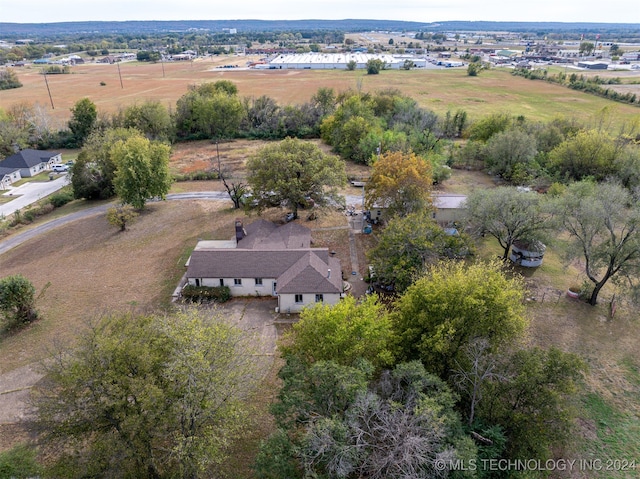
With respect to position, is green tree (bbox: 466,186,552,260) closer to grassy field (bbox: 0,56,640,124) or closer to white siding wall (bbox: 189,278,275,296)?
white siding wall (bbox: 189,278,275,296)

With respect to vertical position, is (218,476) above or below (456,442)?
below

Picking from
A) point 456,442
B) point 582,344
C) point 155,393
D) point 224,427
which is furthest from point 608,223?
point 155,393

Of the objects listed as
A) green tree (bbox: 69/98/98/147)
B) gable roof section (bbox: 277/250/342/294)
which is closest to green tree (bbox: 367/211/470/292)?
gable roof section (bbox: 277/250/342/294)

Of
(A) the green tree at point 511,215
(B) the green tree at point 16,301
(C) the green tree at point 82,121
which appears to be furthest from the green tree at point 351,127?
(B) the green tree at point 16,301

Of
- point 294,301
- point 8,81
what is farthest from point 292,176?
point 8,81

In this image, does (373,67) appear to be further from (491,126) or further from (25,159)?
(25,159)

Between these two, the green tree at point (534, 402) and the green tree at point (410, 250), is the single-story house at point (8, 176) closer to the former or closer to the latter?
the green tree at point (410, 250)

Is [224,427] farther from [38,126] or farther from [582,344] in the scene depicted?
[38,126]
